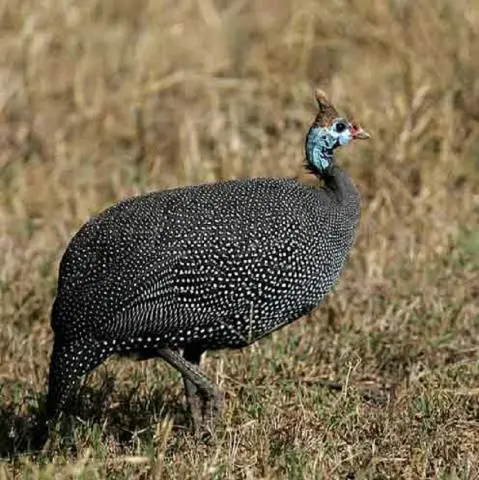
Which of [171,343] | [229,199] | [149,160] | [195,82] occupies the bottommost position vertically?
[171,343]

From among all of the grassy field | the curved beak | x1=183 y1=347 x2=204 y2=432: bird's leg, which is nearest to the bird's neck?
the curved beak

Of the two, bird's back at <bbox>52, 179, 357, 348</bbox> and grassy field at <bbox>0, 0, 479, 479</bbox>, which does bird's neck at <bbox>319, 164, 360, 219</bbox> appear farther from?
grassy field at <bbox>0, 0, 479, 479</bbox>

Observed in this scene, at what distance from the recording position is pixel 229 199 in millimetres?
4246

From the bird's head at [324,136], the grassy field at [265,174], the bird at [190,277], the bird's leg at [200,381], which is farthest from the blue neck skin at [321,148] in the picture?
the bird's leg at [200,381]

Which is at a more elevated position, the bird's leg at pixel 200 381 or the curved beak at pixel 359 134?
the curved beak at pixel 359 134

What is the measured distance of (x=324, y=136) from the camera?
15.1 feet

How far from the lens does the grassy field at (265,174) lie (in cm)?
412

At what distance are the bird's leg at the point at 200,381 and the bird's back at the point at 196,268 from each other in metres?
0.05

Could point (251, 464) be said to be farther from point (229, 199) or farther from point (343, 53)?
point (343, 53)

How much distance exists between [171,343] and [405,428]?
72 centimetres

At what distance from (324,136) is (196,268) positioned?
0.76m

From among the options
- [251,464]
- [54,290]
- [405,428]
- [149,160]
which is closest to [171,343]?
[251,464]

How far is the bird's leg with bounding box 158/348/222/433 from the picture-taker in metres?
4.20

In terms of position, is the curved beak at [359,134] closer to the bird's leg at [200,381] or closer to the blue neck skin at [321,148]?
the blue neck skin at [321,148]
